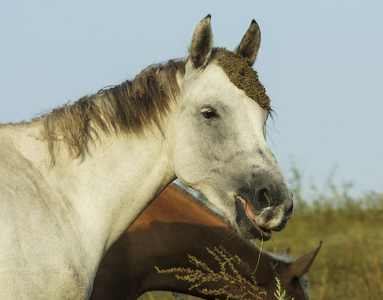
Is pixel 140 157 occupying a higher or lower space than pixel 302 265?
higher

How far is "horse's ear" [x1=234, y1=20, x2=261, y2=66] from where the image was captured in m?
3.80

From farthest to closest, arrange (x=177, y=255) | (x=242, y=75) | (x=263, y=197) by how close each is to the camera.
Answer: (x=177, y=255) → (x=242, y=75) → (x=263, y=197)

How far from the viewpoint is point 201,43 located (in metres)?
3.57

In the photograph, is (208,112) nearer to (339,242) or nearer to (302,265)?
(302,265)

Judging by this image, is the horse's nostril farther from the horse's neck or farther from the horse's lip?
the horse's neck

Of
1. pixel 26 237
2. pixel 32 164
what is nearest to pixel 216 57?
pixel 32 164

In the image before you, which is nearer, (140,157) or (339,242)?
(140,157)

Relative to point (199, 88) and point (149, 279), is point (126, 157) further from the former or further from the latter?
point (149, 279)

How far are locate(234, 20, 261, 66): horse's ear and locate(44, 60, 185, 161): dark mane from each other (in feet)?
1.32

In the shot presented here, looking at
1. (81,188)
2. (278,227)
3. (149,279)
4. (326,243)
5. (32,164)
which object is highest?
(32,164)

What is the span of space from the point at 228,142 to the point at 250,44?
0.76 metres

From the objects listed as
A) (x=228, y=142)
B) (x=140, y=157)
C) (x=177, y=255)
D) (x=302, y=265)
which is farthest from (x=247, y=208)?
(x=302, y=265)

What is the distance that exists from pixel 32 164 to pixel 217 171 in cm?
111

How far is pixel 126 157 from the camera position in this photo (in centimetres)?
362
